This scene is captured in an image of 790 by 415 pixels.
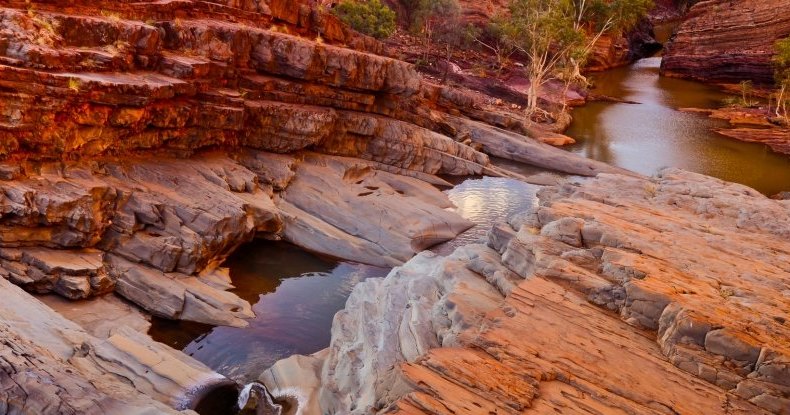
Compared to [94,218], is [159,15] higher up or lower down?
higher up

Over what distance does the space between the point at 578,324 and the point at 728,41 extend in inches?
2627

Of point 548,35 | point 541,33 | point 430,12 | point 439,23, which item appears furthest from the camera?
point 439,23

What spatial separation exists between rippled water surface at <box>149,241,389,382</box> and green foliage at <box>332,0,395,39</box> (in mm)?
25631

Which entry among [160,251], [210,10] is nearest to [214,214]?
[160,251]

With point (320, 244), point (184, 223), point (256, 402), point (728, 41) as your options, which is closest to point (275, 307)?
point (184, 223)

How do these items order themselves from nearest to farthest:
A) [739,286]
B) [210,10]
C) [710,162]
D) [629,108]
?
[739,286] → [210,10] → [710,162] → [629,108]

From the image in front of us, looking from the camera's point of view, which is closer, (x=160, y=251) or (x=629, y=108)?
(x=160, y=251)

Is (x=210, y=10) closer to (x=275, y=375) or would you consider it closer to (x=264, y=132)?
(x=264, y=132)

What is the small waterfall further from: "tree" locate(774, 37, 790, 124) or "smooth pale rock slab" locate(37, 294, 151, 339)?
"tree" locate(774, 37, 790, 124)

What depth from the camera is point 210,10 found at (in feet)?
88.0

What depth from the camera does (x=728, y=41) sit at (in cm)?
6531

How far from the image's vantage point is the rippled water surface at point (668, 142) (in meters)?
35.1

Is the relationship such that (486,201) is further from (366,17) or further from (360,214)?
(366,17)

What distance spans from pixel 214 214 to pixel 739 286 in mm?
14394
